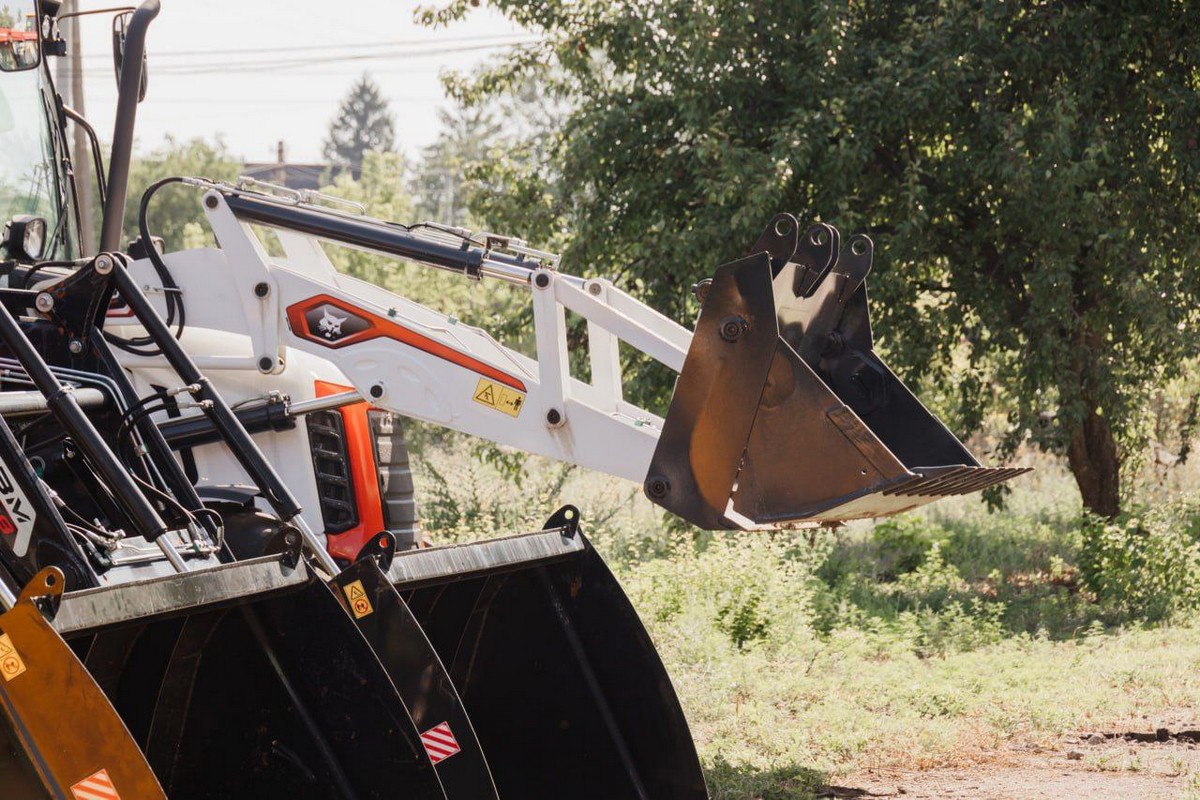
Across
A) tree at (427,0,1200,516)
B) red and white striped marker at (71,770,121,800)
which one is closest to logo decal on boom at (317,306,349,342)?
red and white striped marker at (71,770,121,800)

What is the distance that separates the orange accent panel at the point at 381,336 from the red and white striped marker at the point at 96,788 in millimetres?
2309

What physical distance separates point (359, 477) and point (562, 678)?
153 centimetres

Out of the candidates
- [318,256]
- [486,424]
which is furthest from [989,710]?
[318,256]

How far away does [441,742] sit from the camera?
3.37 metres

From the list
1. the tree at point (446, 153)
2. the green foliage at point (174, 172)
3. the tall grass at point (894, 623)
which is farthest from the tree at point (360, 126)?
the tall grass at point (894, 623)

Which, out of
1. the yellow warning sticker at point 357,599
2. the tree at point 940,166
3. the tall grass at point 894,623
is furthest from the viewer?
the tree at point 940,166

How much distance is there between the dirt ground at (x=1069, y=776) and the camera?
559 cm

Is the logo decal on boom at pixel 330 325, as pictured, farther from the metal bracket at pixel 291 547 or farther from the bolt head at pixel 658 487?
the metal bracket at pixel 291 547

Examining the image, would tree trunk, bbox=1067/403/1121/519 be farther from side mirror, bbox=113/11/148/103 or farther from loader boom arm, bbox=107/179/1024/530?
side mirror, bbox=113/11/148/103

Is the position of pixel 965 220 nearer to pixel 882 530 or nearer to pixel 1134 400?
pixel 1134 400

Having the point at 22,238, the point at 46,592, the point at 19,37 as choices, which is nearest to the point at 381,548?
the point at 46,592

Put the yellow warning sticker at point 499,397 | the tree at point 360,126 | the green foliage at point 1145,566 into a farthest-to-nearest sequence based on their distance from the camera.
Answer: the tree at point 360,126 < the green foliage at point 1145,566 < the yellow warning sticker at point 499,397

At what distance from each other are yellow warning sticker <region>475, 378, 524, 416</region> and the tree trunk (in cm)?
807

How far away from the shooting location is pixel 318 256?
5.16 meters
